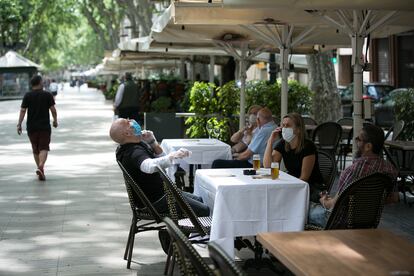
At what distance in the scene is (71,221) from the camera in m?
8.77

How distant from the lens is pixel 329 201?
612cm

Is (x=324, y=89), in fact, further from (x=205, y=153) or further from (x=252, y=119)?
(x=205, y=153)

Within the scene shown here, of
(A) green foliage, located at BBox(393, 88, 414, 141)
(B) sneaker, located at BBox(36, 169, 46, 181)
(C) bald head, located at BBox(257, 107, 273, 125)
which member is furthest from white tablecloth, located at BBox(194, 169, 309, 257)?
(B) sneaker, located at BBox(36, 169, 46, 181)

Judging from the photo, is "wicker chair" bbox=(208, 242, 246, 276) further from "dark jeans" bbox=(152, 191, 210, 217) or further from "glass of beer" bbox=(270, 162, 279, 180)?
"dark jeans" bbox=(152, 191, 210, 217)

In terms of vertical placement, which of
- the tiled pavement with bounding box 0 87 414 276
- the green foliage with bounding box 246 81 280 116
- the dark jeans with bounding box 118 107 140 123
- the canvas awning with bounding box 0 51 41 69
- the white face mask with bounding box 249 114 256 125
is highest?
the canvas awning with bounding box 0 51 41 69

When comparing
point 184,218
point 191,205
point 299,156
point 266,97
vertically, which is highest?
point 266,97

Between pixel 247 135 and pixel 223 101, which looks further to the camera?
pixel 223 101

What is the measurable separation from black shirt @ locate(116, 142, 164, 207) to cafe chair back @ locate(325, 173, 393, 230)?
5.92ft

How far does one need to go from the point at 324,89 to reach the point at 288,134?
11213mm

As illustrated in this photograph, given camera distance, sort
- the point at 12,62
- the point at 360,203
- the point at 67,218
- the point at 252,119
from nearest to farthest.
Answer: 1. the point at 360,203
2. the point at 67,218
3. the point at 252,119
4. the point at 12,62

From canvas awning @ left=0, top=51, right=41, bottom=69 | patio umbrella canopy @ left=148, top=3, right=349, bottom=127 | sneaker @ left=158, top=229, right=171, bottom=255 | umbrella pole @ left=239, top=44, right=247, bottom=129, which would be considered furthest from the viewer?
canvas awning @ left=0, top=51, right=41, bottom=69

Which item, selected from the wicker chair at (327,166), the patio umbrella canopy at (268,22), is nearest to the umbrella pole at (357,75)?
the wicker chair at (327,166)

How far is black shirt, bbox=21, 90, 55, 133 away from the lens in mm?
12164

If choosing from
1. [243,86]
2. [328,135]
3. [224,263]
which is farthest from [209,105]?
[224,263]
